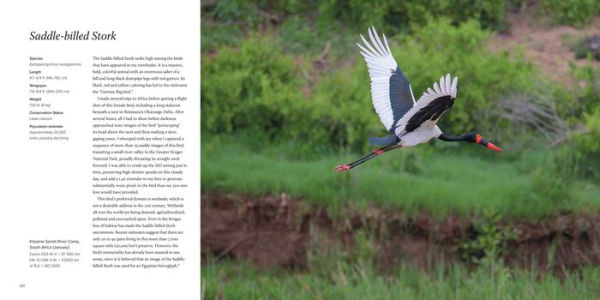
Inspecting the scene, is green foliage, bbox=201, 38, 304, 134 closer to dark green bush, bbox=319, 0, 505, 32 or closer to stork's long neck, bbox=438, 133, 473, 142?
dark green bush, bbox=319, 0, 505, 32

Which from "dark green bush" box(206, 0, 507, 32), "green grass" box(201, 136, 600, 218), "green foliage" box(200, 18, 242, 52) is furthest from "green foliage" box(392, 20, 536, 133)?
"green foliage" box(200, 18, 242, 52)

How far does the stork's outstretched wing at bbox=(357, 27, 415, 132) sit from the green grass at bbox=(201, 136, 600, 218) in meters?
3.77

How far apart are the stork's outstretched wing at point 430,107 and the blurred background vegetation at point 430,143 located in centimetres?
298

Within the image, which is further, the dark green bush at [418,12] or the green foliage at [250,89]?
the dark green bush at [418,12]

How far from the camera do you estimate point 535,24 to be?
900 centimetres

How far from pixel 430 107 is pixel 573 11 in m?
6.85

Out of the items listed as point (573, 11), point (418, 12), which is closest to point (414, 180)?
point (418, 12)

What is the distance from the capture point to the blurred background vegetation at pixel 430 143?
6.44 metres

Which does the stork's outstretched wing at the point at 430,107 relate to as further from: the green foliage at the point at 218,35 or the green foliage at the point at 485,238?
the green foliage at the point at 218,35

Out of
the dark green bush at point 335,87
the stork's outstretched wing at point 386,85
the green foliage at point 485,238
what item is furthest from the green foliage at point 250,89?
the stork's outstretched wing at point 386,85

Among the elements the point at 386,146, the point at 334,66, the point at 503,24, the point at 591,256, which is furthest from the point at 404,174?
the point at 386,146

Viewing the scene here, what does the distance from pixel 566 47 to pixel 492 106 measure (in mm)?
1842

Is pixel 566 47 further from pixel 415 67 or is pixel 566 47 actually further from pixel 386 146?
pixel 386 146

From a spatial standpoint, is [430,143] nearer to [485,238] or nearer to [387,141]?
[485,238]
